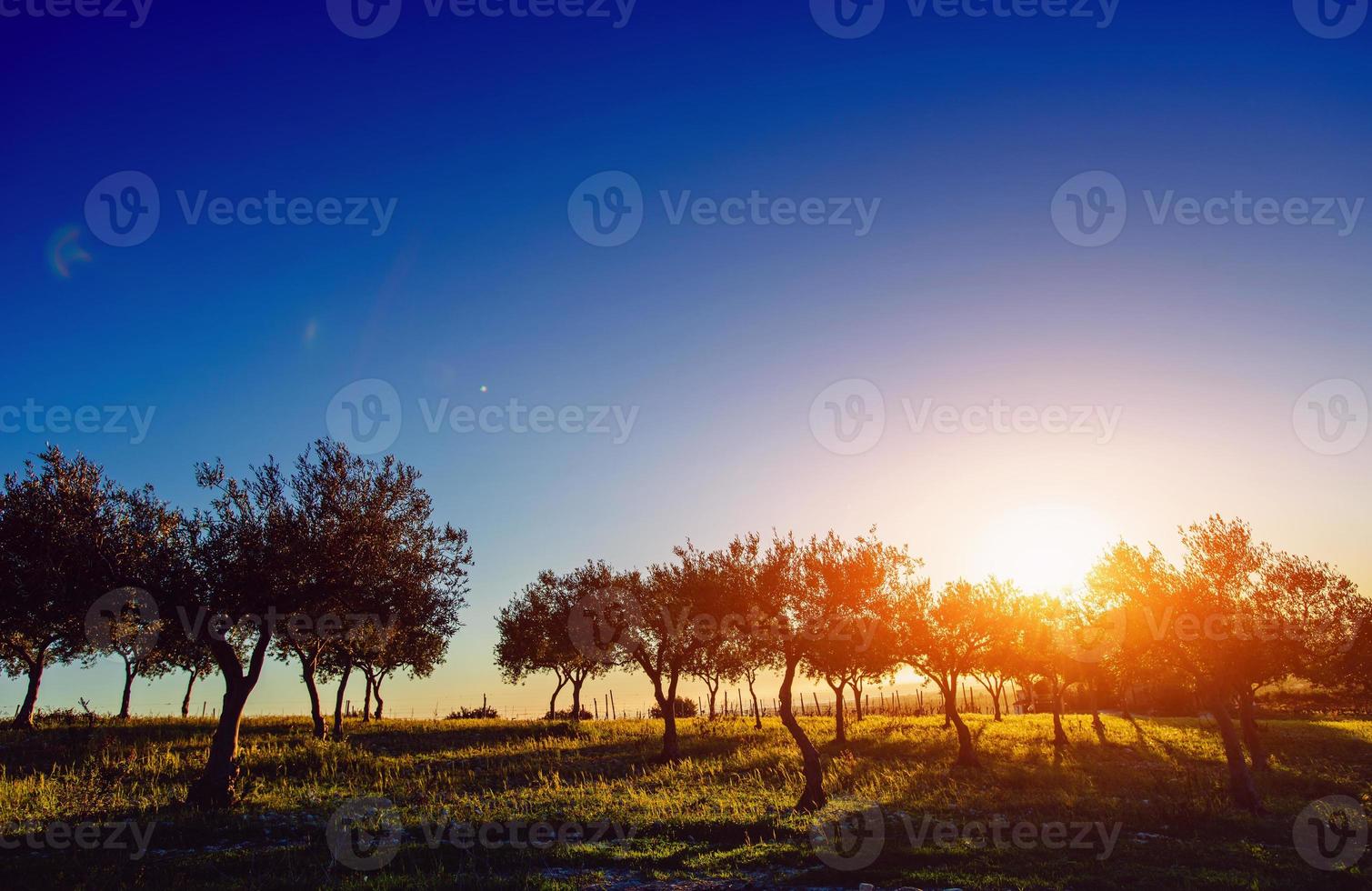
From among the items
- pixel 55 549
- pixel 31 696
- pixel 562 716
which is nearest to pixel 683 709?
pixel 562 716

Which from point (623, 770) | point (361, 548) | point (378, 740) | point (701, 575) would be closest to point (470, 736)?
point (378, 740)

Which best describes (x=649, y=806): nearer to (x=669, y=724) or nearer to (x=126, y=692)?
(x=669, y=724)

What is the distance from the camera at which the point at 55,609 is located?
25.0 meters

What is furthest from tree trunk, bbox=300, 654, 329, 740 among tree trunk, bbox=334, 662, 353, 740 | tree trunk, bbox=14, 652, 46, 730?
tree trunk, bbox=14, 652, 46, 730

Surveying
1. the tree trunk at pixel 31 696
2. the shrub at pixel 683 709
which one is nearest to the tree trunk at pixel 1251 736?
the shrub at pixel 683 709

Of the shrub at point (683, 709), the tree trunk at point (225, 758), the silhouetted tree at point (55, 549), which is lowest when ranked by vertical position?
the shrub at point (683, 709)

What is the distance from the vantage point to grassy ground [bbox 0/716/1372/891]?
16406mm

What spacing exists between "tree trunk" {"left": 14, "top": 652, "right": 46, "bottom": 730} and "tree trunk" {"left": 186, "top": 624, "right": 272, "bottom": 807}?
26.8 m

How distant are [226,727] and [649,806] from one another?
52.7ft

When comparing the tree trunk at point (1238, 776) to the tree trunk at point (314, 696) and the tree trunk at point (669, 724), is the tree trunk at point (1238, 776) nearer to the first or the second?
the tree trunk at point (669, 724)

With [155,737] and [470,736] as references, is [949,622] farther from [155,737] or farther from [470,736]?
[155,737]

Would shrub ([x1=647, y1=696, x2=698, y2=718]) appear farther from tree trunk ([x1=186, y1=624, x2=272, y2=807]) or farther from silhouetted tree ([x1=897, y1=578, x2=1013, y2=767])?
tree trunk ([x1=186, y1=624, x2=272, y2=807])

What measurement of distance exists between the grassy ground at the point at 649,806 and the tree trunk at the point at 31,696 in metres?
4.46

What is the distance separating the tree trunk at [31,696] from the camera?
42.6m
